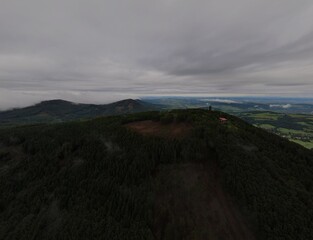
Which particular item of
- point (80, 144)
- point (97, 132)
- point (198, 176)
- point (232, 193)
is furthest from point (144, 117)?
point (232, 193)

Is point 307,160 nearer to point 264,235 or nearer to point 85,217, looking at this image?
point 264,235

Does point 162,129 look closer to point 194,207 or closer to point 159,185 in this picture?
point 159,185

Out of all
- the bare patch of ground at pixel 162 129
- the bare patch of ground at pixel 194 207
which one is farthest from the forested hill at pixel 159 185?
the bare patch of ground at pixel 162 129

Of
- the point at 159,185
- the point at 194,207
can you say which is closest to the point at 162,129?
the point at 159,185

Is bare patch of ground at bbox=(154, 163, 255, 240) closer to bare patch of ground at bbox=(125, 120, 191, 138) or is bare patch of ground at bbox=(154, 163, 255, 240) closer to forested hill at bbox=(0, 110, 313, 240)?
forested hill at bbox=(0, 110, 313, 240)

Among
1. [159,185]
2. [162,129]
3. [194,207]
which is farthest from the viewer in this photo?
[162,129]

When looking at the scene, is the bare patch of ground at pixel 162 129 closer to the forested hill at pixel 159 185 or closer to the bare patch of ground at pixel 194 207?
the forested hill at pixel 159 185
